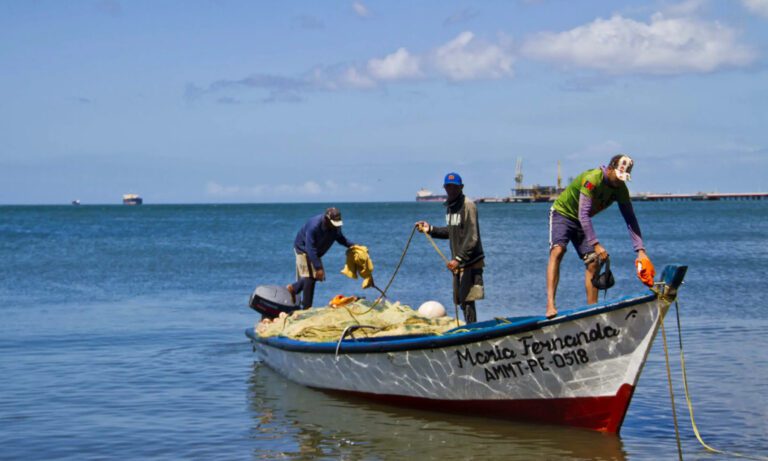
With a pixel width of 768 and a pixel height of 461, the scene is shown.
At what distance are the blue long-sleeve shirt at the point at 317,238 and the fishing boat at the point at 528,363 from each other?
2432 millimetres

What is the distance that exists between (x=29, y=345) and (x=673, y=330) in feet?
31.6

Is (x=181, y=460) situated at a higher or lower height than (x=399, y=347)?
lower

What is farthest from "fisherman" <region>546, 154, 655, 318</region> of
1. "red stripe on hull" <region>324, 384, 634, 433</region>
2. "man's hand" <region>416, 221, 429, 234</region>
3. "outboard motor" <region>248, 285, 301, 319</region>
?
"outboard motor" <region>248, 285, 301, 319</region>

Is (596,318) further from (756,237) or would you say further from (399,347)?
(756,237)

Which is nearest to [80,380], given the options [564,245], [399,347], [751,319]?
[399,347]

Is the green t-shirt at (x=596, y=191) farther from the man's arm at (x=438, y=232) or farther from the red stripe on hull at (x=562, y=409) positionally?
the man's arm at (x=438, y=232)

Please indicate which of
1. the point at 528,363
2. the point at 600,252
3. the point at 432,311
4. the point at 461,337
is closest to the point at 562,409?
the point at 528,363

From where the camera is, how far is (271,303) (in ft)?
44.7

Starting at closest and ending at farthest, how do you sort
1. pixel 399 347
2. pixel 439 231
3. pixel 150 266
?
pixel 399 347
pixel 439 231
pixel 150 266

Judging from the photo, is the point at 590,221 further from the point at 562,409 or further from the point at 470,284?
the point at 470,284

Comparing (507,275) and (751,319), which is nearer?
(751,319)

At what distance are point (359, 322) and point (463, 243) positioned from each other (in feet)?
4.73

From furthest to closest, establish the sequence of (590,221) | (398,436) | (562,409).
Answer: (398,436) → (590,221) → (562,409)

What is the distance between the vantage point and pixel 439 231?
1161cm
